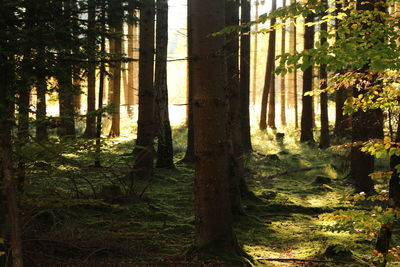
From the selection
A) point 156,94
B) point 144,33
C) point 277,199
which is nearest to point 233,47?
point 144,33

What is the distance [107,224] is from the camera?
22.3 feet

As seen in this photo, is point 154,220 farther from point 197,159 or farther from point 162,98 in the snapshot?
point 162,98

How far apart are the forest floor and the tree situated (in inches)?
18.0

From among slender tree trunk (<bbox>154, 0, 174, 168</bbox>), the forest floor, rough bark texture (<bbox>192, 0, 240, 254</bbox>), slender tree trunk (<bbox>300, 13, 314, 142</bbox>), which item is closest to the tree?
rough bark texture (<bbox>192, 0, 240, 254</bbox>)

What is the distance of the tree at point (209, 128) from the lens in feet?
17.4

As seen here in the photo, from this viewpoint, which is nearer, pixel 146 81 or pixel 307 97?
pixel 146 81

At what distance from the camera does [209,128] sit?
5.29 meters

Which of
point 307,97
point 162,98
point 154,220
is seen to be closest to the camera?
point 154,220

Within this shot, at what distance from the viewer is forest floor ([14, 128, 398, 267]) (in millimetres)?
4844

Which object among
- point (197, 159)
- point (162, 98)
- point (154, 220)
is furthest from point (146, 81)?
point (197, 159)

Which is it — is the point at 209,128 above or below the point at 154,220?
above

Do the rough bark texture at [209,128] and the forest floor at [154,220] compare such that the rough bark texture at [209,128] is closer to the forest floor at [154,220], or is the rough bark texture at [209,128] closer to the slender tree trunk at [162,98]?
the forest floor at [154,220]

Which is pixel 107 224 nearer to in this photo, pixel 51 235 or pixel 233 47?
pixel 51 235

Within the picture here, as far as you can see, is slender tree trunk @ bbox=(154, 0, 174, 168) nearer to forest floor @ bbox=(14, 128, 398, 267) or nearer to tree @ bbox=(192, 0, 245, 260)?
forest floor @ bbox=(14, 128, 398, 267)
